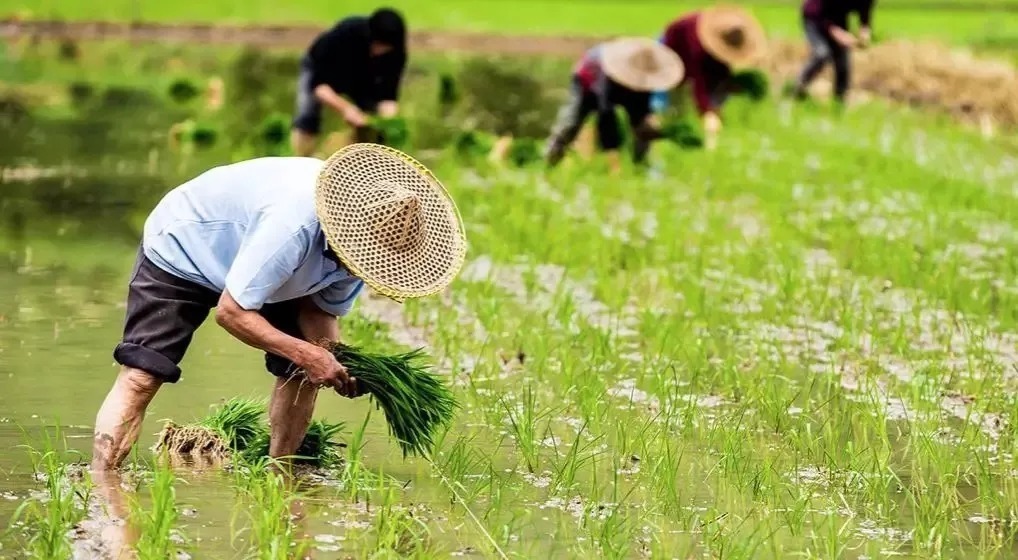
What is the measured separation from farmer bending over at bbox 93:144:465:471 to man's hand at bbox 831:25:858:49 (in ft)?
38.3

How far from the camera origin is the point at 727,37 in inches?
522

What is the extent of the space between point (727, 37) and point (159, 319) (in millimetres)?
8449

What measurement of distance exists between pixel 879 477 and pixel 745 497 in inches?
15.2

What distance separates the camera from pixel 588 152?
13.4 meters

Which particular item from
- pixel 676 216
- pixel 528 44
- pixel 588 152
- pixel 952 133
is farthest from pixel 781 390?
pixel 528 44

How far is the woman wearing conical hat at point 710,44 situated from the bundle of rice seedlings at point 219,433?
7369 millimetres

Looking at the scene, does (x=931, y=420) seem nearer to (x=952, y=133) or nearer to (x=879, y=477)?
(x=879, y=477)

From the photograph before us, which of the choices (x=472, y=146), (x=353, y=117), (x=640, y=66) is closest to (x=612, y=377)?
(x=353, y=117)

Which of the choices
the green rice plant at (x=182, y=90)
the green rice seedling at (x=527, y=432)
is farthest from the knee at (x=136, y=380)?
the green rice plant at (x=182, y=90)

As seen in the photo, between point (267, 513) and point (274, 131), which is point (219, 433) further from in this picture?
point (274, 131)

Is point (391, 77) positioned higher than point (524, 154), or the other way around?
point (391, 77)

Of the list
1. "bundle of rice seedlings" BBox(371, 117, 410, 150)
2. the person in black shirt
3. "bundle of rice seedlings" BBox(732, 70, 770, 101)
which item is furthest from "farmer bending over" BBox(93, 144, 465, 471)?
"bundle of rice seedlings" BBox(732, 70, 770, 101)

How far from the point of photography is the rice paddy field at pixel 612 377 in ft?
16.5

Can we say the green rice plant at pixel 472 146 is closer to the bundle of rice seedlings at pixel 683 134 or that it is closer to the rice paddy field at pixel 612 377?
the rice paddy field at pixel 612 377
